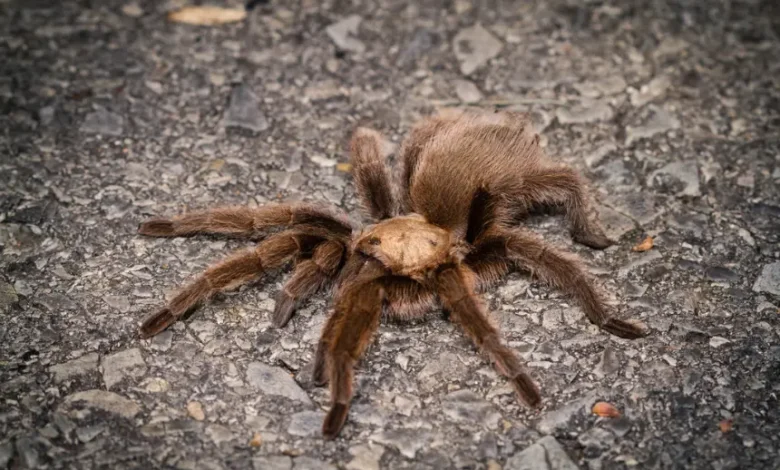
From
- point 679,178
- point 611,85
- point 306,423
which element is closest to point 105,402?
point 306,423

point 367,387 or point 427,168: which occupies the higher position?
point 427,168

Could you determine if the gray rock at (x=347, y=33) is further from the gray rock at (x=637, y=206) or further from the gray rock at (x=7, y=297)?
the gray rock at (x=7, y=297)

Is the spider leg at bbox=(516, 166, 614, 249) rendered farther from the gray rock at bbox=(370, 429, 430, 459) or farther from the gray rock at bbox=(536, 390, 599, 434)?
the gray rock at bbox=(370, 429, 430, 459)

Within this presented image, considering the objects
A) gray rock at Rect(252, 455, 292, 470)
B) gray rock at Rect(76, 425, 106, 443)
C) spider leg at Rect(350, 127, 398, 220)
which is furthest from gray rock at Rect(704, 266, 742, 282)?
gray rock at Rect(76, 425, 106, 443)

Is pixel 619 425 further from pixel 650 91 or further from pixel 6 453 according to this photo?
pixel 650 91

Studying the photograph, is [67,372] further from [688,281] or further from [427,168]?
[688,281]

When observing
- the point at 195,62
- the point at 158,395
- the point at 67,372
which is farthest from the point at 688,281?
the point at 195,62

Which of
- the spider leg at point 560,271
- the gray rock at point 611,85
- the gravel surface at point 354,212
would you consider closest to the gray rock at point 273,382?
the gravel surface at point 354,212
